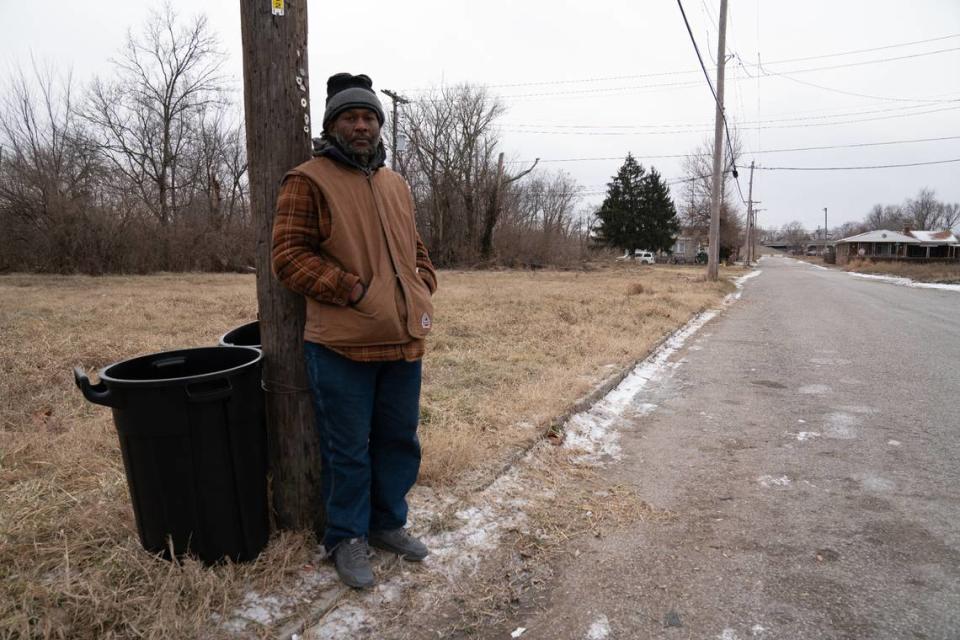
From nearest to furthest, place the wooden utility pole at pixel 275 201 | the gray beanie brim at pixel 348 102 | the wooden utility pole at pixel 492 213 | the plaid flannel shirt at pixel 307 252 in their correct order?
the plaid flannel shirt at pixel 307 252 → the gray beanie brim at pixel 348 102 → the wooden utility pole at pixel 275 201 → the wooden utility pole at pixel 492 213

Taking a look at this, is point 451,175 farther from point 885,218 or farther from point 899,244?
point 885,218

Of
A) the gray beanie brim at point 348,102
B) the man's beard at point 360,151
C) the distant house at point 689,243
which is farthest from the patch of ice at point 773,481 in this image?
the distant house at point 689,243

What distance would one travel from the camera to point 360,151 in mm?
2420

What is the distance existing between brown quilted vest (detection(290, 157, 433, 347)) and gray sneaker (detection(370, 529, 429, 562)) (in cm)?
100

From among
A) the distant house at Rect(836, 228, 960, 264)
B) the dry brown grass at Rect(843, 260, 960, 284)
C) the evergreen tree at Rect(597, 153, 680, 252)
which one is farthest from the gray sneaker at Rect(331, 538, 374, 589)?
the distant house at Rect(836, 228, 960, 264)

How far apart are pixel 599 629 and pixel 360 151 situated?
2.23 metres

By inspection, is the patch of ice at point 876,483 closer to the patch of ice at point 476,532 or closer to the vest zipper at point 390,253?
the patch of ice at point 476,532

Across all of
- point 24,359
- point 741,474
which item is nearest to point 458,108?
point 24,359

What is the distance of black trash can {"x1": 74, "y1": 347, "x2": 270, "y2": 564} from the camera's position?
220 centimetres

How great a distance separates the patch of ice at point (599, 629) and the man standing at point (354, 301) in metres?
0.84

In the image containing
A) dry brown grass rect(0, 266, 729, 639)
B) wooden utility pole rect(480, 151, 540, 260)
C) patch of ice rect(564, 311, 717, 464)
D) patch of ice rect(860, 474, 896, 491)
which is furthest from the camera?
wooden utility pole rect(480, 151, 540, 260)

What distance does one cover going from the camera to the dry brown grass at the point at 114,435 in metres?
2.15

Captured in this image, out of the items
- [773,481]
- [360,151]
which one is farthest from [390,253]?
[773,481]

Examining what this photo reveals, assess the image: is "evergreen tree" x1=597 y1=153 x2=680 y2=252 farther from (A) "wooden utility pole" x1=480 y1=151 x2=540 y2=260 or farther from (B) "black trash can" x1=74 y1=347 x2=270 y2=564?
(B) "black trash can" x1=74 y1=347 x2=270 y2=564
